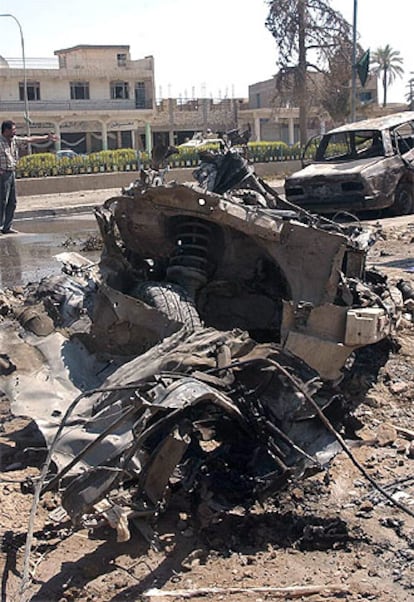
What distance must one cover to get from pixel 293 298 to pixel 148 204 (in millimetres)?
1257

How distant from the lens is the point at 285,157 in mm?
31469

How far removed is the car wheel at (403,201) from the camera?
46.9ft

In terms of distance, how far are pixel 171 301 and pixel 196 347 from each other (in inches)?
42.6

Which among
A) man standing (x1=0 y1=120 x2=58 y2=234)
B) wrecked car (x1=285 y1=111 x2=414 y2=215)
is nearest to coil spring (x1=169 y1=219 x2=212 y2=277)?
man standing (x1=0 y1=120 x2=58 y2=234)

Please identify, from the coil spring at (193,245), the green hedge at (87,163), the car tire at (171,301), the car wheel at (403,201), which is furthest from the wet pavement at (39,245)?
the green hedge at (87,163)

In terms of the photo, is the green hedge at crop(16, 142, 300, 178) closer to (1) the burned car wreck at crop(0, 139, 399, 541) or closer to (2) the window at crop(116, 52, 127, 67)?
(1) the burned car wreck at crop(0, 139, 399, 541)

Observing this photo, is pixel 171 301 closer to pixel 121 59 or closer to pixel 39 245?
pixel 39 245

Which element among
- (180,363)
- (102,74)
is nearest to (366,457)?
(180,363)

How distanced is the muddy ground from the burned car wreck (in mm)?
157

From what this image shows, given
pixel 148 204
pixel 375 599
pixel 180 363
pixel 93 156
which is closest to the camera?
pixel 375 599

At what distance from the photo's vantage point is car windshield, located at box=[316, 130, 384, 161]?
562 inches

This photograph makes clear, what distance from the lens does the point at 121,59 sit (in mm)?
69000

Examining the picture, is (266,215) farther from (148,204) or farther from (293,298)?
(148,204)

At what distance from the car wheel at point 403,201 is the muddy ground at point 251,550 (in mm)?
10330
